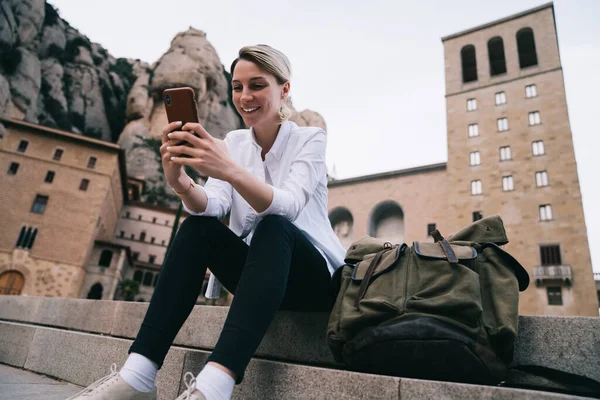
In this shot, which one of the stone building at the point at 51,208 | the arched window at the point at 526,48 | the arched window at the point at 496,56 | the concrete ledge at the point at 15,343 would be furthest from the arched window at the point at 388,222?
the concrete ledge at the point at 15,343

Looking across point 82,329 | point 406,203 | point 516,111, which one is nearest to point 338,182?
point 406,203

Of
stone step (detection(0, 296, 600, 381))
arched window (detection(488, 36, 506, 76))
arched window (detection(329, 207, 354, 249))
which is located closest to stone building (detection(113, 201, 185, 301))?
arched window (detection(329, 207, 354, 249))

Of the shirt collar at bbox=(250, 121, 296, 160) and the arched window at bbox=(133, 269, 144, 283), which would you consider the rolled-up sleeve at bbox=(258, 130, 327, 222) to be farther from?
the arched window at bbox=(133, 269, 144, 283)

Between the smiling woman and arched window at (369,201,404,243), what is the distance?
2862 cm

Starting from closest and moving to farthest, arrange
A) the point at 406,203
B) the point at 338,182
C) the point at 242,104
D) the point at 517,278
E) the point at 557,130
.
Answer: the point at 517,278 < the point at 242,104 < the point at 557,130 < the point at 406,203 < the point at 338,182

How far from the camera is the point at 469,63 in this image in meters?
31.2

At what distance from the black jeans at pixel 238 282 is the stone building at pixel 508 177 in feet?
79.8

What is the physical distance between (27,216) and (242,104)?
33.0 m

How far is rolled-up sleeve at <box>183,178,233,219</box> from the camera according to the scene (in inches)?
76.2

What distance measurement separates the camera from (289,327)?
2.16 meters

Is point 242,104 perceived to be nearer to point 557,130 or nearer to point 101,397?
point 101,397

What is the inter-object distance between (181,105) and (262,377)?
1291 mm

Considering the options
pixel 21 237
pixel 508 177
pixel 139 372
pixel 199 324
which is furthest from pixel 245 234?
pixel 21 237

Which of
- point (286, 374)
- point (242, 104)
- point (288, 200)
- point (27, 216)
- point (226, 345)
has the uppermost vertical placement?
point (27, 216)
